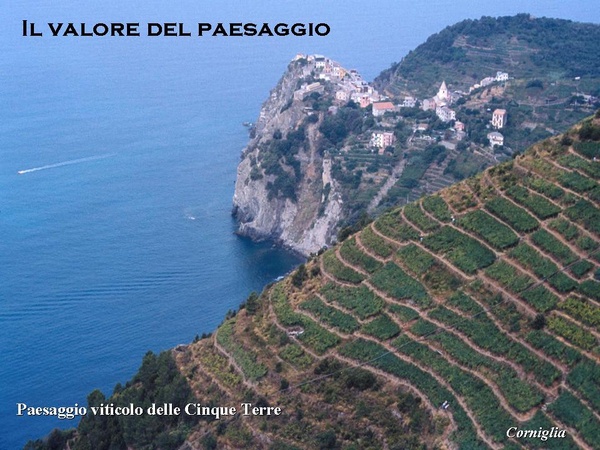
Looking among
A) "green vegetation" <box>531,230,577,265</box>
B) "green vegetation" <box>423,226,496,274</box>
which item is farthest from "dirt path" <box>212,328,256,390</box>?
"green vegetation" <box>531,230,577,265</box>

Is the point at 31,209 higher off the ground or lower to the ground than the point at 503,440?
lower

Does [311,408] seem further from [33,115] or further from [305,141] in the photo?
[33,115]

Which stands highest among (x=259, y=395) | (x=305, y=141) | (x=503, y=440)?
(x=503, y=440)

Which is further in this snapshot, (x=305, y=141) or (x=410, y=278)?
(x=305, y=141)

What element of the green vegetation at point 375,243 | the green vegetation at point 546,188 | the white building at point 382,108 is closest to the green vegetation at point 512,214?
the green vegetation at point 546,188

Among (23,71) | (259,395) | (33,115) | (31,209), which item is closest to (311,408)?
(259,395)

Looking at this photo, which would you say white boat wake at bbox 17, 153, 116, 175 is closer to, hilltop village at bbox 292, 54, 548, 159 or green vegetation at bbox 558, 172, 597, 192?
hilltop village at bbox 292, 54, 548, 159
